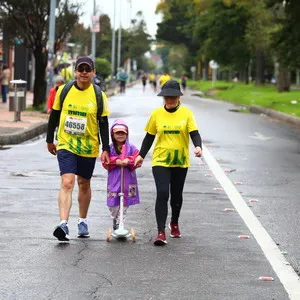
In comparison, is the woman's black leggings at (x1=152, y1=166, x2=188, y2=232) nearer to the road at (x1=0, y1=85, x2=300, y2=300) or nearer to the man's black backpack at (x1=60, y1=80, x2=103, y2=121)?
the road at (x1=0, y1=85, x2=300, y2=300)

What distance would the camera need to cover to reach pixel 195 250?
8.90m

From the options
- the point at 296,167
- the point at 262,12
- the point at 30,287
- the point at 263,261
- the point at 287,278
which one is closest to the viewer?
the point at 30,287

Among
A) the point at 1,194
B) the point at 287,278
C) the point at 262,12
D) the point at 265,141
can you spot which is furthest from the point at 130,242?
the point at 262,12

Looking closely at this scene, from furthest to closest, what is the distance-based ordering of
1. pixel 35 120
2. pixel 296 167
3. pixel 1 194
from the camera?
pixel 35 120, pixel 296 167, pixel 1 194

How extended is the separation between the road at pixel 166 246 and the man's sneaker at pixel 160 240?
0.32 ft

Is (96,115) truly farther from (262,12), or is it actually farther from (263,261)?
(262,12)

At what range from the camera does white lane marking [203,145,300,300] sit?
7418 mm

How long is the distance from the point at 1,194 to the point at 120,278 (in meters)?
5.44

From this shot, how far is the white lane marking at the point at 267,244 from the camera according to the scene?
7418 mm

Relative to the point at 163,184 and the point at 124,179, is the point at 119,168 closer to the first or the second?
the point at 124,179

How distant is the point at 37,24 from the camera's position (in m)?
34.4

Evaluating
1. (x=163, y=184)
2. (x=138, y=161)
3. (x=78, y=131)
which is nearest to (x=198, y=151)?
(x=163, y=184)

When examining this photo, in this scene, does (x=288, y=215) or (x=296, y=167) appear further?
(x=296, y=167)

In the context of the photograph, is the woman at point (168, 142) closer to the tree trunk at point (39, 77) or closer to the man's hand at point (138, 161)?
the man's hand at point (138, 161)
